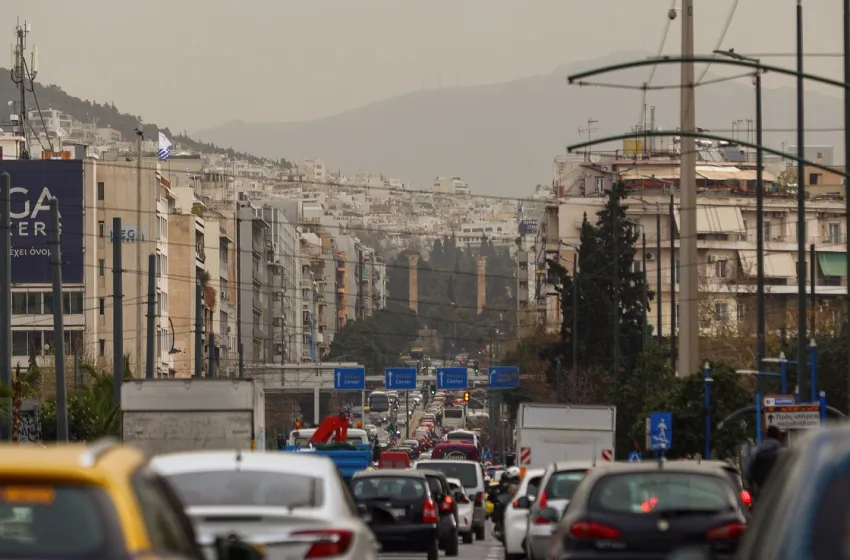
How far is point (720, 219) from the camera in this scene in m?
130

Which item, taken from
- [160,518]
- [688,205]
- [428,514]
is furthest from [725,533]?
[688,205]

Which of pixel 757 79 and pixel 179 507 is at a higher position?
pixel 757 79

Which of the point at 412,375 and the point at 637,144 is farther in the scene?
the point at 637,144

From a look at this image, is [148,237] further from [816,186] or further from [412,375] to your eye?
[816,186]

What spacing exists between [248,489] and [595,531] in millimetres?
2711

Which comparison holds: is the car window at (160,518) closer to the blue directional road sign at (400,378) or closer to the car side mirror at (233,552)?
the car side mirror at (233,552)

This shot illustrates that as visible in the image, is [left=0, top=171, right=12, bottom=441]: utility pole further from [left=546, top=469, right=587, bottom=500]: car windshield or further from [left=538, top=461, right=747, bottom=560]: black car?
[left=538, top=461, right=747, bottom=560]: black car

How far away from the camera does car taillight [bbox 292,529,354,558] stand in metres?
11.8

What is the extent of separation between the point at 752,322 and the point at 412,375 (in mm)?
18904

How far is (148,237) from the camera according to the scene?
117 metres

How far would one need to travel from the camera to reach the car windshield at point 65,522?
6602 mm

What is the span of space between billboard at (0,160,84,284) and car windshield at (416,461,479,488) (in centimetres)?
Answer: 6807

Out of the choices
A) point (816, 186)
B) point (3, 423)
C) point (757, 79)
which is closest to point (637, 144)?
point (816, 186)

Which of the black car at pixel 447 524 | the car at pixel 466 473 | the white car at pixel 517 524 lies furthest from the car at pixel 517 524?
the car at pixel 466 473
